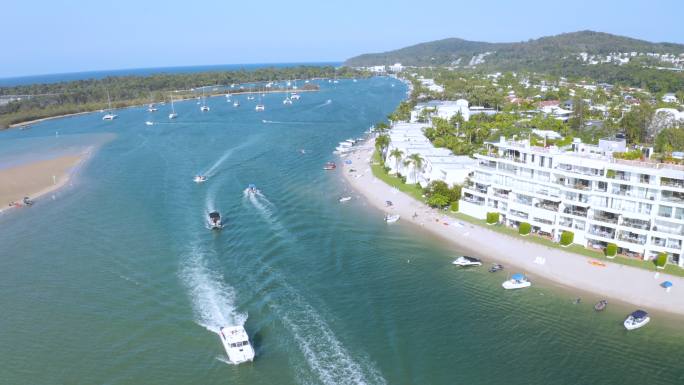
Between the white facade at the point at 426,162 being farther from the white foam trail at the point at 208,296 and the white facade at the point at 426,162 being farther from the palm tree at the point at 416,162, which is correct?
the white foam trail at the point at 208,296

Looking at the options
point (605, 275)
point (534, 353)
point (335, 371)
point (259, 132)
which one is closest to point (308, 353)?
point (335, 371)

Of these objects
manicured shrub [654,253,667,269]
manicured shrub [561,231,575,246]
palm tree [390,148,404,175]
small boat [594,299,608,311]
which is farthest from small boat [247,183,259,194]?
manicured shrub [654,253,667,269]

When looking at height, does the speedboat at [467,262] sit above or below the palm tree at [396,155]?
below

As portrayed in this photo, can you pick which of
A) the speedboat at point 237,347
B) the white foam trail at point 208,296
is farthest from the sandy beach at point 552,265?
the speedboat at point 237,347

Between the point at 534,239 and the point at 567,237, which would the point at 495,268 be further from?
the point at 567,237

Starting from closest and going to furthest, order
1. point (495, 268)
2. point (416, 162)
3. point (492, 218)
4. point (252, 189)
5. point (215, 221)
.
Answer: point (495, 268) < point (492, 218) < point (215, 221) < point (416, 162) < point (252, 189)

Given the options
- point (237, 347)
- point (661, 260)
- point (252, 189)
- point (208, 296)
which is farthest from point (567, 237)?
point (252, 189)

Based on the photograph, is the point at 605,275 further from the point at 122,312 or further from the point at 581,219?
the point at 122,312
